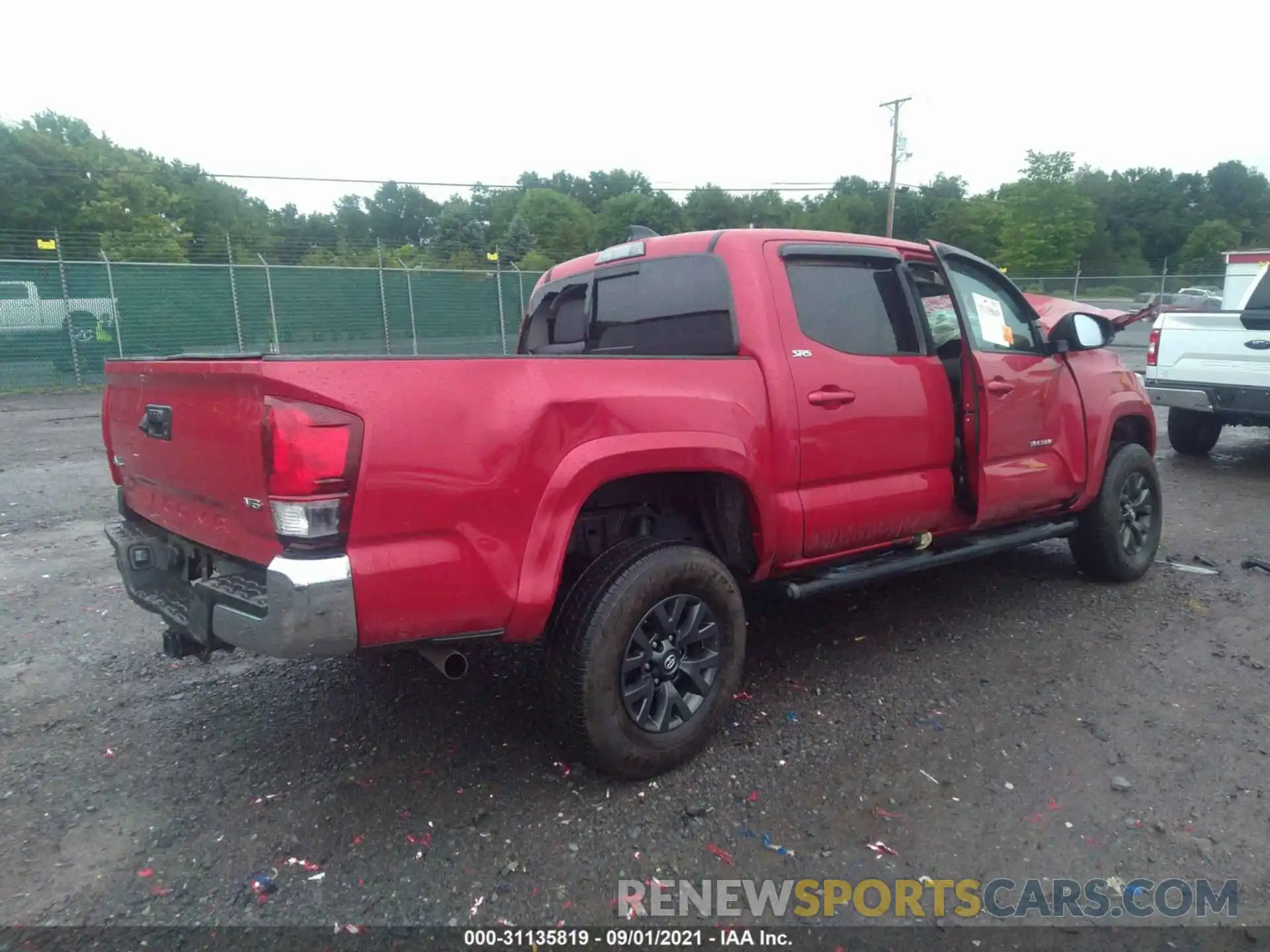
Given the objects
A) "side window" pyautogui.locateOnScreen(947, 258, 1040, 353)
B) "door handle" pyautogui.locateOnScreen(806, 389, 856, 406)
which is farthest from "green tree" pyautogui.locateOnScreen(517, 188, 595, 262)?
"door handle" pyautogui.locateOnScreen(806, 389, 856, 406)

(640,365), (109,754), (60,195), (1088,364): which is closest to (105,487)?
(109,754)

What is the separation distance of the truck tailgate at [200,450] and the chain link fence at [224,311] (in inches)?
423

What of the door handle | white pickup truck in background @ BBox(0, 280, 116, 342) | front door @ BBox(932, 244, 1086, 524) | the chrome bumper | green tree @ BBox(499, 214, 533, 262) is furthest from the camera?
green tree @ BBox(499, 214, 533, 262)

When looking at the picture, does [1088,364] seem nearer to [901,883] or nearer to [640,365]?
[640,365]

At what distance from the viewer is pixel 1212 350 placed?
28.3ft

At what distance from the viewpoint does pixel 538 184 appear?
A: 73.2m

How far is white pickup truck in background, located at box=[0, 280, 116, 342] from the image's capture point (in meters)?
15.9

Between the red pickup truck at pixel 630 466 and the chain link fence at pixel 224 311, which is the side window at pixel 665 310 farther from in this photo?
the chain link fence at pixel 224 311

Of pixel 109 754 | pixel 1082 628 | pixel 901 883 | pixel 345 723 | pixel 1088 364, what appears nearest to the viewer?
pixel 901 883

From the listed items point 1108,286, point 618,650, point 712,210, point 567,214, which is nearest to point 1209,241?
point 1108,286

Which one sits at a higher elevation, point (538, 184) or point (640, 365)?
point (538, 184)

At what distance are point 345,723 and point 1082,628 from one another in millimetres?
3673

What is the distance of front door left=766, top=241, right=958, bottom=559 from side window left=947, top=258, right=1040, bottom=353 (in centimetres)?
38

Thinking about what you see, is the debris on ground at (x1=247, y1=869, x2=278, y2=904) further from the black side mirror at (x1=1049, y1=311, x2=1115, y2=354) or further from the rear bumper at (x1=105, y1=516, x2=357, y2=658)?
the black side mirror at (x1=1049, y1=311, x2=1115, y2=354)
